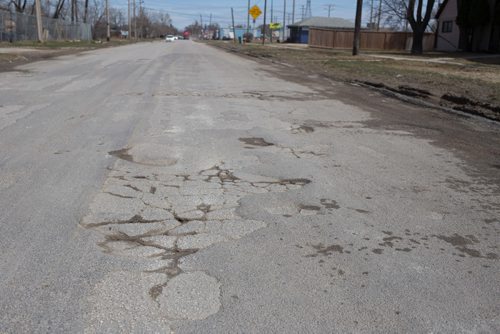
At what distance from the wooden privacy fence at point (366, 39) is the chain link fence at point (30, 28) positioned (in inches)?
1072

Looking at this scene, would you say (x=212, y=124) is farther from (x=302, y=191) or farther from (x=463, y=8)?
(x=463, y=8)

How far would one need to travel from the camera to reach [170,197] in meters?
5.11

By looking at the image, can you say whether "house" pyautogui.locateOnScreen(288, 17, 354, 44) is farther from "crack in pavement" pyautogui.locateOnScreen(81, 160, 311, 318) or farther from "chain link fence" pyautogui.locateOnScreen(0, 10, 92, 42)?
"crack in pavement" pyautogui.locateOnScreen(81, 160, 311, 318)

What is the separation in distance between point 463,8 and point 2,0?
183ft

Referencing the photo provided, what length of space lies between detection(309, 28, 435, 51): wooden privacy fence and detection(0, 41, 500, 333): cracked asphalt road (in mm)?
49377

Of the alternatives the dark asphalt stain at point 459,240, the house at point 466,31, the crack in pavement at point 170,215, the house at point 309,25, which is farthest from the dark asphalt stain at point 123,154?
the house at point 309,25

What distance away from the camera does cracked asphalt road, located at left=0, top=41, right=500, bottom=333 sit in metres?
3.16

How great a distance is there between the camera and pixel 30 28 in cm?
4838

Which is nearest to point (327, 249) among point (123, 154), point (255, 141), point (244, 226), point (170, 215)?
point (244, 226)

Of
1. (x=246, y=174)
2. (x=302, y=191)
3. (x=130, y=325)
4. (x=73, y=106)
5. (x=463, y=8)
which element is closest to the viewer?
(x=130, y=325)

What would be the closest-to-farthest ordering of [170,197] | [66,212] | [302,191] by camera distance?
1. [66,212]
2. [170,197]
3. [302,191]

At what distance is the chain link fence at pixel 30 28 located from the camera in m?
42.7

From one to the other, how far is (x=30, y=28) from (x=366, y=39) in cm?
3363

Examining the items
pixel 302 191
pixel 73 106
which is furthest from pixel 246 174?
pixel 73 106
